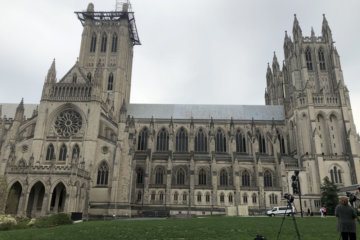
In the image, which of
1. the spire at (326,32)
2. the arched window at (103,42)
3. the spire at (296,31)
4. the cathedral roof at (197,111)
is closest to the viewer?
the spire at (296,31)

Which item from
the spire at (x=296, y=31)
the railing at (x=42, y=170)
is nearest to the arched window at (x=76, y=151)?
the railing at (x=42, y=170)

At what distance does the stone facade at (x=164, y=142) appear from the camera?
4609 centimetres

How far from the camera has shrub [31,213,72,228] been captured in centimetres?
2738

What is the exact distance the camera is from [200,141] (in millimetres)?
65375

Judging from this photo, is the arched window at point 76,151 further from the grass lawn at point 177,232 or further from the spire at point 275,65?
the spire at point 275,65

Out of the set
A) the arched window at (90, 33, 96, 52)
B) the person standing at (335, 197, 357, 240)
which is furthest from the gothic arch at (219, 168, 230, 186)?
the person standing at (335, 197, 357, 240)

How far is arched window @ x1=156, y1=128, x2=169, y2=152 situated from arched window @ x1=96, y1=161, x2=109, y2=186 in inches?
683

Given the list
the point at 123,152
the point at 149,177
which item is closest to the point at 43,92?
the point at 123,152

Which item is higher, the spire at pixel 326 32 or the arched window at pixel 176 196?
the spire at pixel 326 32

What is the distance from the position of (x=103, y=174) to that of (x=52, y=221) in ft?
66.8

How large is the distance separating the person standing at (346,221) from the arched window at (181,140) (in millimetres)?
53941

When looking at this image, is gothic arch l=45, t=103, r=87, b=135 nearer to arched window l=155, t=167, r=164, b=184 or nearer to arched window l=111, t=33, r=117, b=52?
arched window l=155, t=167, r=164, b=184

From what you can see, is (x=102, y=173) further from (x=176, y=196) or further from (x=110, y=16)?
(x=110, y=16)

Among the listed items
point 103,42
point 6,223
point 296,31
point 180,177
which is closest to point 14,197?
point 6,223
